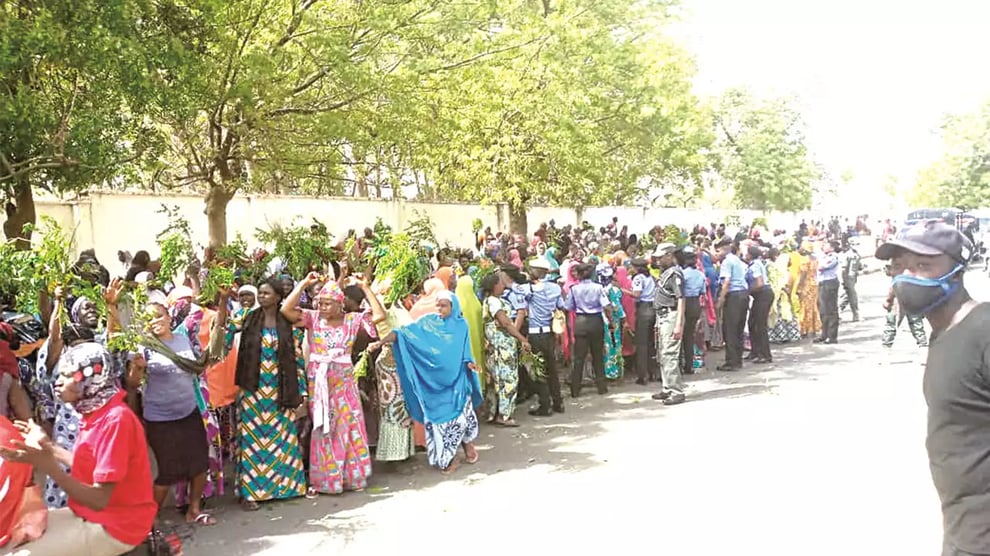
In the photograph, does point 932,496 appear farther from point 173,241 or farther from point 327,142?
point 327,142

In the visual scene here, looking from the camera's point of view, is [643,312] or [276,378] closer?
[276,378]

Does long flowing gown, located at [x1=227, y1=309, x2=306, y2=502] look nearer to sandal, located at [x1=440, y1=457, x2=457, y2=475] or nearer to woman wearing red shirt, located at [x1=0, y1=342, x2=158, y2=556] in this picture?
sandal, located at [x1=440, y1=457, x2=457, y2=475]

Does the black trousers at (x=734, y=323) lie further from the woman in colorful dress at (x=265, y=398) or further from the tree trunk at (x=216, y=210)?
the tree trunk at (x=216, y=210)

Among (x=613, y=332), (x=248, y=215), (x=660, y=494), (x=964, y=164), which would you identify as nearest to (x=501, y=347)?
(x=613, y=332)

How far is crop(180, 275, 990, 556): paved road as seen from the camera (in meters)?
5.36

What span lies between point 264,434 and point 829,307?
34.9 feet

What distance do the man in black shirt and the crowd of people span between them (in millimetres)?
3537

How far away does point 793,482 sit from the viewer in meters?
6.36

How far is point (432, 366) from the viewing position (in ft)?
23.5

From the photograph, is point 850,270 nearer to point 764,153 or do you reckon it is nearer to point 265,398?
point 265,398

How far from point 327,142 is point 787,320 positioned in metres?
8.23

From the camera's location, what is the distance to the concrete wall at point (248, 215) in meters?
13.4

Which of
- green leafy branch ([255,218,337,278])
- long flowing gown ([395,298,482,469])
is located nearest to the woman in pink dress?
long flowing gown ([395,298,482,469])

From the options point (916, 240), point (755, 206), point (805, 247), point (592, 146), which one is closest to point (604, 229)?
point (592, 146)
